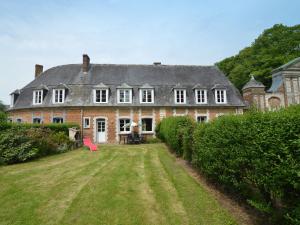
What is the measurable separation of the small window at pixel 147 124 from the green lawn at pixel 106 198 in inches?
442

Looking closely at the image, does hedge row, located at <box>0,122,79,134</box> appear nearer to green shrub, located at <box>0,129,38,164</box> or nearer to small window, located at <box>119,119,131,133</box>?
green shrub, located at <box>0,129,38,164</box>

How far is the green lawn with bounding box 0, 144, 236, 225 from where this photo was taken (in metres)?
3.91

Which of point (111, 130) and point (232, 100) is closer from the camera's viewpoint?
point (111, 130)

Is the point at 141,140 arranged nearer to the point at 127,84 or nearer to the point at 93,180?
the point at 127,84

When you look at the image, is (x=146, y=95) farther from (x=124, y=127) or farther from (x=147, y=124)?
(x=124, y=127)

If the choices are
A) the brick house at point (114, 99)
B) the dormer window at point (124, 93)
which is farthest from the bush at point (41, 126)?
the dormer window at point (124, 93)

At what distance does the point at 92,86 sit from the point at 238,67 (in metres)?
25.9

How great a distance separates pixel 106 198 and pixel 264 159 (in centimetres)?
354

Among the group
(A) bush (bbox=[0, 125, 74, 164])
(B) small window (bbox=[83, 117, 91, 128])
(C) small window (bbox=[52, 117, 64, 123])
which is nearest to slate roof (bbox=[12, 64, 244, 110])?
(C) small window (bbox=[52, 117, 64, 123])

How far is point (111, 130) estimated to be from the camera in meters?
18.2

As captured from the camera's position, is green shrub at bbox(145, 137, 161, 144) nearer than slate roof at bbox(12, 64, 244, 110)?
Yes

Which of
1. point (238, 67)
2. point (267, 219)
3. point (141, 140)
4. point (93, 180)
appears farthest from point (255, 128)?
point (238, 67)

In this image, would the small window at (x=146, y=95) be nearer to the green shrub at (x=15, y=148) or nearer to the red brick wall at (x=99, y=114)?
the red brick wall at (x=99, y=114)

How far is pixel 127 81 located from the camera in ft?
65.9
